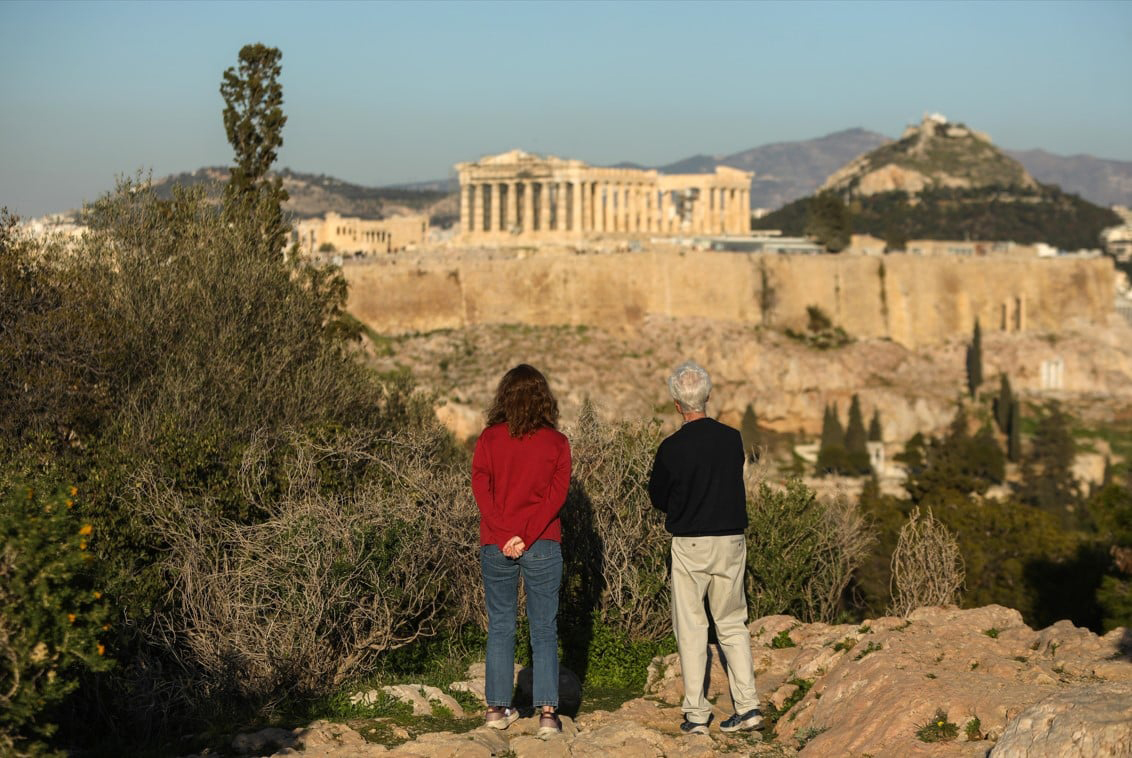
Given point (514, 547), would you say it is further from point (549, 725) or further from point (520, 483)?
point (549, 725)

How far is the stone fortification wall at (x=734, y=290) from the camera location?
44.1m

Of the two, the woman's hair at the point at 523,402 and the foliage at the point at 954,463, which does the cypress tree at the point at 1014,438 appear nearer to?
the foliage at the point at 954,463

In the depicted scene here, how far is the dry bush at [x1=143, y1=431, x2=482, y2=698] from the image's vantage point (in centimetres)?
717

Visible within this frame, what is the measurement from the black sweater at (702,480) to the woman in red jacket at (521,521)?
1.58ft

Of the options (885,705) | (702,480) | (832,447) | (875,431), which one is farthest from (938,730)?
(875,431)

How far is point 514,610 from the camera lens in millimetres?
6402

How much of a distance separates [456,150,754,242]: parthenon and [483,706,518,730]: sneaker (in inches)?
1813

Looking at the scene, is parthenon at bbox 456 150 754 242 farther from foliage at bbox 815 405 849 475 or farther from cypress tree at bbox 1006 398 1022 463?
cypress tree at bbox 1006 398 1022 463

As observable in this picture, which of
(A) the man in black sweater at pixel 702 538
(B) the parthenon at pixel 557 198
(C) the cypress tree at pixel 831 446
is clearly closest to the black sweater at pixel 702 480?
(A) the man in black sweater at pixel 702 538

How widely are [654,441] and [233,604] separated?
12.6ft

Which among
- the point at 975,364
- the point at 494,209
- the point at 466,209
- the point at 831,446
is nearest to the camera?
the point at 831,446

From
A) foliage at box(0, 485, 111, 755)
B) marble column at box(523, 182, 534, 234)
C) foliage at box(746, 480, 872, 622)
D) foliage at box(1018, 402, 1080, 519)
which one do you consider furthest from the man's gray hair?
marble column at box(523, 182, 534, 234)

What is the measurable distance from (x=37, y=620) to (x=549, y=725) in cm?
230

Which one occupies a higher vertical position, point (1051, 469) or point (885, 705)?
point (885, 705)
